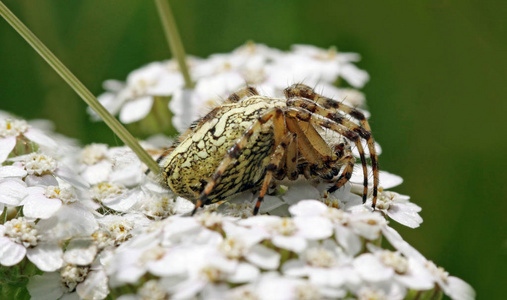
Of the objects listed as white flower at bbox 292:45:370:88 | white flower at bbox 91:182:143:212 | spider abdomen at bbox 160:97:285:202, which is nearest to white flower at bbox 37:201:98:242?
white flower at bbox 91:182:143:212

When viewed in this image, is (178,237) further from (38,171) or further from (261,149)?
(38,171)

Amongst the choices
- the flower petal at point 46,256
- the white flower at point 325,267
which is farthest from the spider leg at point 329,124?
the flower petal at point 46,256

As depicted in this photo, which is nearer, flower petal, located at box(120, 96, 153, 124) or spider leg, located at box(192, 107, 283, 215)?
spider leg, located at box(192, 107, 283, 215)

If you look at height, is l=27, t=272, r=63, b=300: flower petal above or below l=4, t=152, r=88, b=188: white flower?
below

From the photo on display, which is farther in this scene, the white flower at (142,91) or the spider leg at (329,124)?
the white flower at (142,91)

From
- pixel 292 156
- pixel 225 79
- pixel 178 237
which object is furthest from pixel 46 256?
pixel 225 79

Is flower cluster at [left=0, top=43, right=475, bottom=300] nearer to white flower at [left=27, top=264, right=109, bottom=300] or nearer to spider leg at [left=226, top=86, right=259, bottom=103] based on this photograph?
white flower at [left=27, top=264, right=109, bottom=300]

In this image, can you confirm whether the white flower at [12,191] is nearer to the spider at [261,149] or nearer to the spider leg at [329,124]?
the spider at [261,149]
